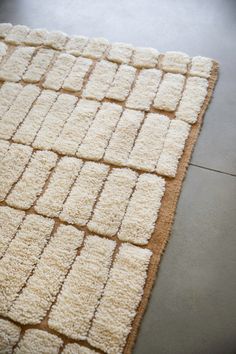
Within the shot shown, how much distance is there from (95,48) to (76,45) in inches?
3.7

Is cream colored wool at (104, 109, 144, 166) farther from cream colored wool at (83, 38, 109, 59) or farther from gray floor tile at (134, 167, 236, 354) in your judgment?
cream colored wool at (83, 38, 109, 59)

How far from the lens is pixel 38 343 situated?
2.98 feet

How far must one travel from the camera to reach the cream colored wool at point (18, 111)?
4.40 feet

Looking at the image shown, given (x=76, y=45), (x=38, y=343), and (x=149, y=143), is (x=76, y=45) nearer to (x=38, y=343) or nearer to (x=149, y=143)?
(x=149, y=143)

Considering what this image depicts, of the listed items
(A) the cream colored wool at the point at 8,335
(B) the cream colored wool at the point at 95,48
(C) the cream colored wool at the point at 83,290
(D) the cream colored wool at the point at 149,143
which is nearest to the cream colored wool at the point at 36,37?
(B) the cream colored wool at the point at 95,48

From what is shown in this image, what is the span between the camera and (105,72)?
1477 millimetres

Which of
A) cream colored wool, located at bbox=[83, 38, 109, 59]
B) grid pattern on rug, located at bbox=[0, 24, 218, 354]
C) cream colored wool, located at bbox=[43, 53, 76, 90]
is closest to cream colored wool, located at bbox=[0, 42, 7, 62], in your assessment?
grid pattern on rug, located at bbox=[0, 24, 218, 354]

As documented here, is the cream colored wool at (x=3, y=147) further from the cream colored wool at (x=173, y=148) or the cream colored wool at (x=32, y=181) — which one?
the cream colored wool at (x=173, y=148)

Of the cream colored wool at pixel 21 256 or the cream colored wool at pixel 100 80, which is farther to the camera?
the cream colored wool at pixel 100 80

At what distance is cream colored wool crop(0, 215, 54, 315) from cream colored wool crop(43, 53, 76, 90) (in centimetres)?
63

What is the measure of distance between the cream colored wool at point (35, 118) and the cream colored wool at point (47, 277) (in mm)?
417

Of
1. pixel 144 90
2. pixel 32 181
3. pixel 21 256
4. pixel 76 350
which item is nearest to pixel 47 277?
pixel 21 256

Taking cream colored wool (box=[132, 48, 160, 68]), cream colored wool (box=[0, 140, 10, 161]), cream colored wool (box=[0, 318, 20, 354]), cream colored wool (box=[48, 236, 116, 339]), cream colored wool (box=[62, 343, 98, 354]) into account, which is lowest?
cream colored wool (box=[0, 318, 20, 354])

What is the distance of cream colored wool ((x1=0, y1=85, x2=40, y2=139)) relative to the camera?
1.34m
